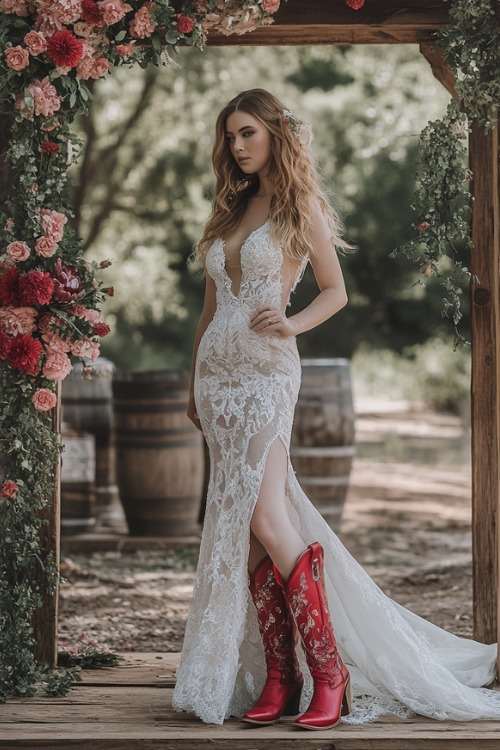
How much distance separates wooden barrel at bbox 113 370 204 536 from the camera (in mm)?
7344

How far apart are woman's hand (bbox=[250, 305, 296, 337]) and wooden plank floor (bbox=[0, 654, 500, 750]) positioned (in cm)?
127

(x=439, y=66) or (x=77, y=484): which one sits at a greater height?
(x=439, y=66)

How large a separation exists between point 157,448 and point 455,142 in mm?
3863

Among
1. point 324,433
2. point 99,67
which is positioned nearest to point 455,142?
point 99,67

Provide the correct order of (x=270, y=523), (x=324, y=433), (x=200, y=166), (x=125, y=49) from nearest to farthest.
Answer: (x=270, y=523)
(x=125, y=49)
(x=324, y=433)
(x=200, y=166)

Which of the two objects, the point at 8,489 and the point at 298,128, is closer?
the point at 298,128

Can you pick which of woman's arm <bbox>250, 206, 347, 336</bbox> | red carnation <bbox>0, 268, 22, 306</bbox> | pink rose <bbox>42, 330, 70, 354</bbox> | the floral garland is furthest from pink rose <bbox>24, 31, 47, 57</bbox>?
woman's arm <bbox>250, 206, 347, 336</bbox>

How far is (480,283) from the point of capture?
4.27 metres

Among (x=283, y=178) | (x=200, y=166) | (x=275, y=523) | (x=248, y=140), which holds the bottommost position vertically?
(x=275, y=523)

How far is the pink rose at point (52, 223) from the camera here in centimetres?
386

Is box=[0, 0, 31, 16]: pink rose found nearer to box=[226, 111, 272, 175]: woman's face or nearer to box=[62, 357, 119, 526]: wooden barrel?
box=[226, 111, 272, 175]: woman's face

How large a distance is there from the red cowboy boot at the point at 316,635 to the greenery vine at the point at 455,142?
1031 mm

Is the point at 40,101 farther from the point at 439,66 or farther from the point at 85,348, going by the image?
the point at 439,66

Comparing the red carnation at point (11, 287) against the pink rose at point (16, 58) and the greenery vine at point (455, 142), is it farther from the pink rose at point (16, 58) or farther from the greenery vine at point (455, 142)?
the greenery vine at point (455, 142)
